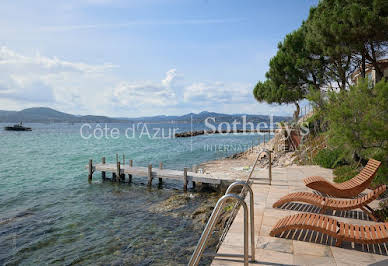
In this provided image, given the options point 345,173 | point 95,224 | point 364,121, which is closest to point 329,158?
point 345,173

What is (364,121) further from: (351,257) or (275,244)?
(275,244)

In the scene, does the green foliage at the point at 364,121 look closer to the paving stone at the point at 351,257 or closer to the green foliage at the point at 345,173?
the green foliage at the point at 345,173

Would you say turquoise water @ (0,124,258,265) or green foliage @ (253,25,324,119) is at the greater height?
green foliage @ (253,25,324,119)

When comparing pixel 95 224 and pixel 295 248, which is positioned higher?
pixel 295 248

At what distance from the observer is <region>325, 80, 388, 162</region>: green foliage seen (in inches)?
297

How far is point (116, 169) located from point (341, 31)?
47.0 feet

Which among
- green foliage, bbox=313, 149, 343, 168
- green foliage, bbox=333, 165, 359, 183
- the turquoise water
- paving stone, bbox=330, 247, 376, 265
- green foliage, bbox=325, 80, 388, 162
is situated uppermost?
green foliage, bbox=325, 80, 388, 162

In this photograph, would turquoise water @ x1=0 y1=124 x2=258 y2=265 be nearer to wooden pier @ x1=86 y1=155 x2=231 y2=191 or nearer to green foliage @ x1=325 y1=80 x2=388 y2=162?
wooden pier @ x1=86 y1=155 x2=231 y2=191

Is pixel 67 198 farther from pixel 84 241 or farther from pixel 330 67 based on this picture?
pixel 330 67

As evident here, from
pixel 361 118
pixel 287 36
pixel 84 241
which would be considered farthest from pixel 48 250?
pixel 287 36

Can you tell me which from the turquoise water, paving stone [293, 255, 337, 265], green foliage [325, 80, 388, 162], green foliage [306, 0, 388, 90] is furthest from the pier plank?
paving stone [293, 255, 337, 265]

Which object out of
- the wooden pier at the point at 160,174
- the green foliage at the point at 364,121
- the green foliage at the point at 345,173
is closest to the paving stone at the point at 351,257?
the green foliage at the point at 364,121

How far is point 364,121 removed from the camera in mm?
7594

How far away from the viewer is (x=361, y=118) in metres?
7.83
